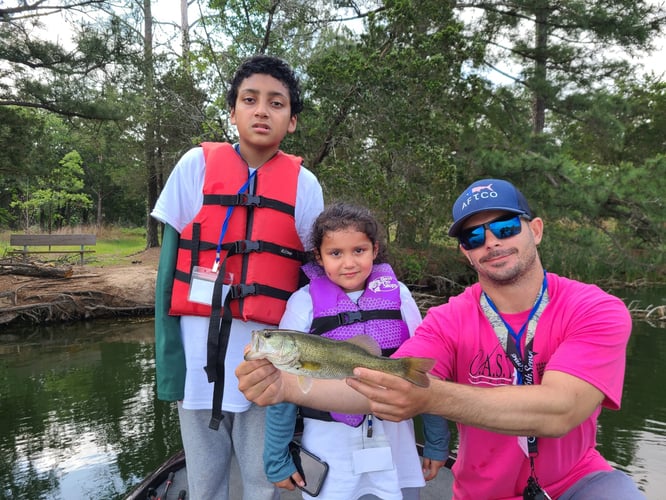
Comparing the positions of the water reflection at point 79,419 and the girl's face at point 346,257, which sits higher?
the girl's face at point 346,257

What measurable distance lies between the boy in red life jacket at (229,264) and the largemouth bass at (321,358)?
72cm

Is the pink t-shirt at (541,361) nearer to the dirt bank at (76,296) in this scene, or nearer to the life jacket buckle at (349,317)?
the life jacket buckle at (349,317)

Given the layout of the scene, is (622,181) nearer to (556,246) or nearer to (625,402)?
(556,246)

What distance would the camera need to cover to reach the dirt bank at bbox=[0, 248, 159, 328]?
36.0 feet

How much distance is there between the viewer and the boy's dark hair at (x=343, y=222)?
2.38 m

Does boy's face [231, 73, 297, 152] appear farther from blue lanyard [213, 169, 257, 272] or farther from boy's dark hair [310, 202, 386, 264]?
boy's dark hair [310, 202, 386, 264]

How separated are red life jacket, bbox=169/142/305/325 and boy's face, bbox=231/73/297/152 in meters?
0.21

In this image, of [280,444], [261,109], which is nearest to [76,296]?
[261,109]

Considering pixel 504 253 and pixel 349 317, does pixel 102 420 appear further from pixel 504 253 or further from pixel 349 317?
pixel 504 253

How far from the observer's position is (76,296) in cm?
1162

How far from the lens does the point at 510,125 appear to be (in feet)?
48.3

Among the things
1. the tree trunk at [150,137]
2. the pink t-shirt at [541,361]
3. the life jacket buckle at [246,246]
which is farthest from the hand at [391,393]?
the tree trunk at [150,137]

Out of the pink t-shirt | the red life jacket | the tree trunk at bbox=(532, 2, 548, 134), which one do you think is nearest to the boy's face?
the red life jacket

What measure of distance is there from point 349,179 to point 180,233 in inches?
308
